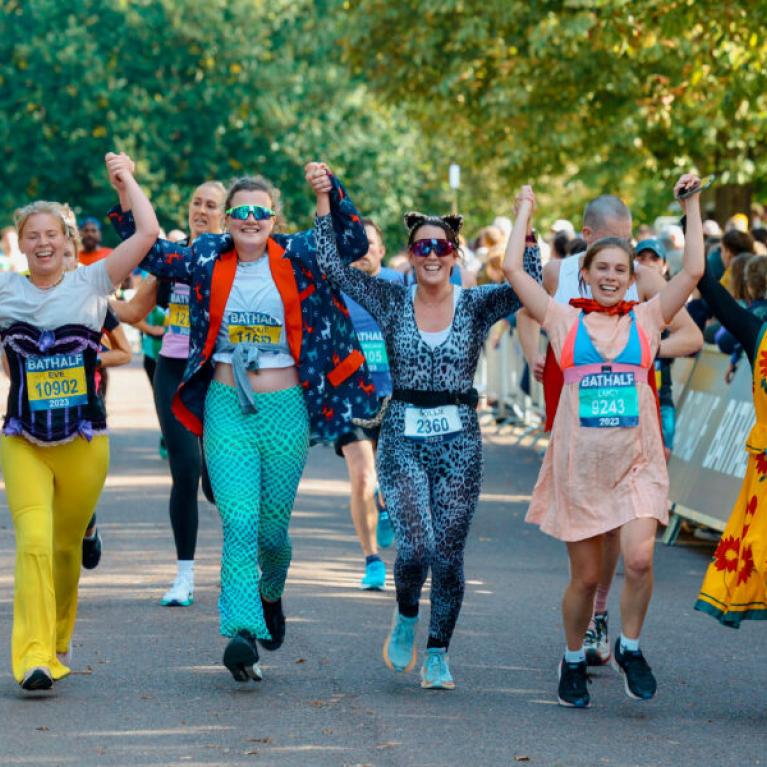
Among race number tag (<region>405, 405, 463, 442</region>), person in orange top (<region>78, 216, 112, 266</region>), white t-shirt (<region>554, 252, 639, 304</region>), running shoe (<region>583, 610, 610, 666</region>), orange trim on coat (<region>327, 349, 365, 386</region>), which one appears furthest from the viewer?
person in orange top (<region>78, 216, 112, 266</region>)

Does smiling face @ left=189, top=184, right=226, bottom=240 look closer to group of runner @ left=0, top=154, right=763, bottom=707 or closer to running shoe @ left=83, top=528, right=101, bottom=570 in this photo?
running shoe @ left=83, top=528, right=101, bottom=570

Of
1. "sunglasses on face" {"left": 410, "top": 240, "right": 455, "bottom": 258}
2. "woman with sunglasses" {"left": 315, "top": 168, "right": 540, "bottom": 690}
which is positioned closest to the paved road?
"woman with sunglasses" {"left": 315, "top": 168, "right": 540, "bottom": 690}

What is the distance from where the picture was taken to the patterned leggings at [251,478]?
24.1 feet

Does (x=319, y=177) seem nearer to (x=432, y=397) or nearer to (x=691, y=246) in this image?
(x=432, y=397)

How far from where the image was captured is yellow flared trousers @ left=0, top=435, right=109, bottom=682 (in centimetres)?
726

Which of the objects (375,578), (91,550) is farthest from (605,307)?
(91,550)

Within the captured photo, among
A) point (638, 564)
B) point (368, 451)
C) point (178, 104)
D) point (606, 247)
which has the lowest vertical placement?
point (368, 451)

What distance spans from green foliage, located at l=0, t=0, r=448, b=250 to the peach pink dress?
4325 cm

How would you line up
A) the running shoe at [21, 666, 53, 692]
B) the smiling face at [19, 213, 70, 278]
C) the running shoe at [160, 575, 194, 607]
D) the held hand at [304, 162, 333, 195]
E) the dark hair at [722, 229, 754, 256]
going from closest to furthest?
the running shoe at [21, 666, 53, 692] → the held hand at [304, 162, 333, 195] → the smiling face at [19, 213, 70, 278] → the running shoe at [160, 575, 194, 607] → the dark hair at [722, 229, 754, 256]

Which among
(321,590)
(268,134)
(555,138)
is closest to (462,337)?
(321,590)

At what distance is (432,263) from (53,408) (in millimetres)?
1549

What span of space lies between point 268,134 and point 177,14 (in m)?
3.85

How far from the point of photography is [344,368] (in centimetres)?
772

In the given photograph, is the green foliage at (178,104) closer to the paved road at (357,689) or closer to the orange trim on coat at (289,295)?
the paved road at (357,689)
